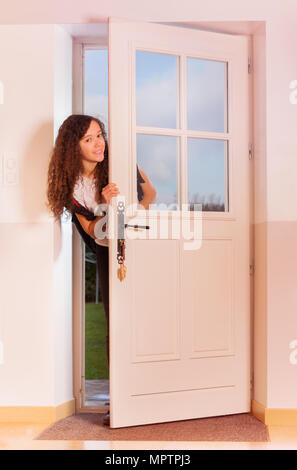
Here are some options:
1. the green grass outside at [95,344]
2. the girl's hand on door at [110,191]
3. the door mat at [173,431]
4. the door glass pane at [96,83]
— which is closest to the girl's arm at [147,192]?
the girl's hand on door at [110,191]

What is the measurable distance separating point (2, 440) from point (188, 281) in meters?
1.29

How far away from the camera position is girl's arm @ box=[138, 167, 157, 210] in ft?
10.1

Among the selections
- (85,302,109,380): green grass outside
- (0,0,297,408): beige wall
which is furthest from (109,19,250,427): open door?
(85,302,109,380): green grass outside

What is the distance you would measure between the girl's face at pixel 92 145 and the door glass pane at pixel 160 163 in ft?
0.76

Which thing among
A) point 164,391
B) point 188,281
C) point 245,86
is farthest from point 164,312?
point 245,86

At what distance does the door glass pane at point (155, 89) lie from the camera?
10.0 ft

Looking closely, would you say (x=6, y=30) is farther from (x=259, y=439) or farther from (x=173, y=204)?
(x=259, y=439)

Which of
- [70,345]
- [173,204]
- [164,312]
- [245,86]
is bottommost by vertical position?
[70,345]

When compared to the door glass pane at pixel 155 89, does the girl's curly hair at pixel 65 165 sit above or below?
below

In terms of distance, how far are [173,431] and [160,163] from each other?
1470mm

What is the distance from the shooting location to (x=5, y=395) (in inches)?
120

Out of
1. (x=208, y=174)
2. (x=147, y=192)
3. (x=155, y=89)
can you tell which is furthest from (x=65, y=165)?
(x=208, y=174)

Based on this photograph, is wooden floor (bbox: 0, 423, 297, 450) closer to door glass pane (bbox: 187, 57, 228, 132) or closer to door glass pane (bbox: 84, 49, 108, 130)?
door glass pane (bbox: 187, 57, 228, 132)

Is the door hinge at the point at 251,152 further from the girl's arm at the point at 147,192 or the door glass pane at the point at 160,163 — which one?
the girl's arm at the point at 147,192
